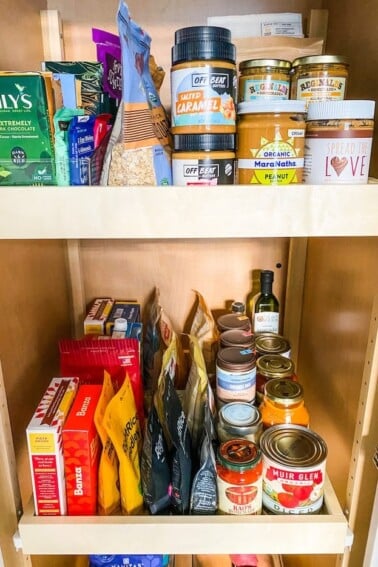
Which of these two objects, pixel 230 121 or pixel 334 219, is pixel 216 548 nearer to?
pixel 334 219

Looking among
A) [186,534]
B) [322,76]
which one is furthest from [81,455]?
[322,76]

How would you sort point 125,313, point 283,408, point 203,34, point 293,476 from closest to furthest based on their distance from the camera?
point 203,34
point 293,476
point 283,408
point 125,313

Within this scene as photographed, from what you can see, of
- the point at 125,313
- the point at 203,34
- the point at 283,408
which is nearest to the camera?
the point at 203,34

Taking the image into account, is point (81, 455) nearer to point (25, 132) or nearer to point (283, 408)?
point (283, 408)

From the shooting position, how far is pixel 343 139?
23.0 inches

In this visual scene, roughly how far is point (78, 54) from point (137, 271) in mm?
487

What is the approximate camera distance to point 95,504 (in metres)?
0.72

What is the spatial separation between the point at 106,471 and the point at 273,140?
21.6 inches

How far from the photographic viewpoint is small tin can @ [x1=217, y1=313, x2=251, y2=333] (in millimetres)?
970

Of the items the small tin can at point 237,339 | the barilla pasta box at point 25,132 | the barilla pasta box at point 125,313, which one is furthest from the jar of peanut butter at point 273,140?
the barilla pasta box at point 125,313

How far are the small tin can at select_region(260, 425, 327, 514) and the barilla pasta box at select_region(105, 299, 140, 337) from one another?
381mm

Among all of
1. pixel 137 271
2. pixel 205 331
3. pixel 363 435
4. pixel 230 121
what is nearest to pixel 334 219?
pixel 230 121

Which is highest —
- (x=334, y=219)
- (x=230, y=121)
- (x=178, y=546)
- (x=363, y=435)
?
(x=230, y=121)

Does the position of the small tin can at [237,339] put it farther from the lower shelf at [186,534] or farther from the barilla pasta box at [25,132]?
the barilla pasta box at [25,132]
